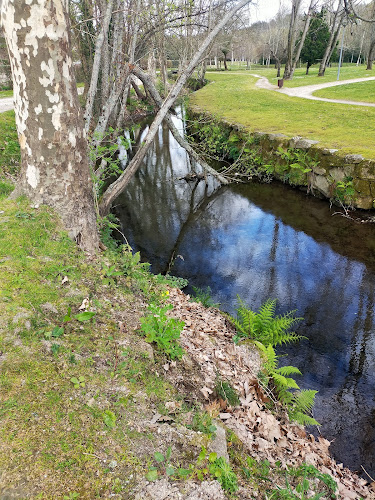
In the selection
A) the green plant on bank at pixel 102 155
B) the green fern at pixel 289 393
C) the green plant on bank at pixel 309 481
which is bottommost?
the green fern at pixel 289 393

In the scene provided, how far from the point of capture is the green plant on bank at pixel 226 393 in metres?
3.67

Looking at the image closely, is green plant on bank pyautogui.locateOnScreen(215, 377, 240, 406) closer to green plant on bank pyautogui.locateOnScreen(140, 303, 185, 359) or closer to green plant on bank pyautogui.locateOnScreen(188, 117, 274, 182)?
green plant on bank pyautogui.locateOnScreen(140, 303, 185, 359)

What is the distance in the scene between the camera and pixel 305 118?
50.8 feet

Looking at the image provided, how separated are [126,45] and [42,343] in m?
7.95

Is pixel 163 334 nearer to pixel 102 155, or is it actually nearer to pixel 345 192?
pixel 102 155

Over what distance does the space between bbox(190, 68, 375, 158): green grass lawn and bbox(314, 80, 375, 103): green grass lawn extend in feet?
6.91

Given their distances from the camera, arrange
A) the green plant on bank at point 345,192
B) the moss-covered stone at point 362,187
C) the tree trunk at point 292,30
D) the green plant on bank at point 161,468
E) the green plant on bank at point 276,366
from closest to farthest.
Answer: the green plant on bank at point 161,468 < the green plant on bank at point 276,366 < the moss-covered stone at point 362,187 < the green plant on bank at point 345,192 < the tree trunk at point 292,30

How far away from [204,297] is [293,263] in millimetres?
2794

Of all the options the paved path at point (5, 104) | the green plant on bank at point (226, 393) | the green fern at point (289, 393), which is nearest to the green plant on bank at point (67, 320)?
the green plant on bank at point (226, 393)

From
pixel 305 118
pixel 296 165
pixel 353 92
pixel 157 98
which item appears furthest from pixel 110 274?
pixel 353 92

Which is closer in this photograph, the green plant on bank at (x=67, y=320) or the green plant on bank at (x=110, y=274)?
the green plant on bank at (x=67, y=320)

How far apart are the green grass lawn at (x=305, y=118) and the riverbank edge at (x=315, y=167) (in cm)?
44

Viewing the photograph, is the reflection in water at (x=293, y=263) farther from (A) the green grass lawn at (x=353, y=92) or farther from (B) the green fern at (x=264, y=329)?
(A) the green grass lawn at (x=353, y=92)

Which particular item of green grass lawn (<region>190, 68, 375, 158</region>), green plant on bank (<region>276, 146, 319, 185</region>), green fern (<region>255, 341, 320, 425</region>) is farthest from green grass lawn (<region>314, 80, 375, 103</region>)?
green fern (<region>255, 341, 320, 425</region>)
